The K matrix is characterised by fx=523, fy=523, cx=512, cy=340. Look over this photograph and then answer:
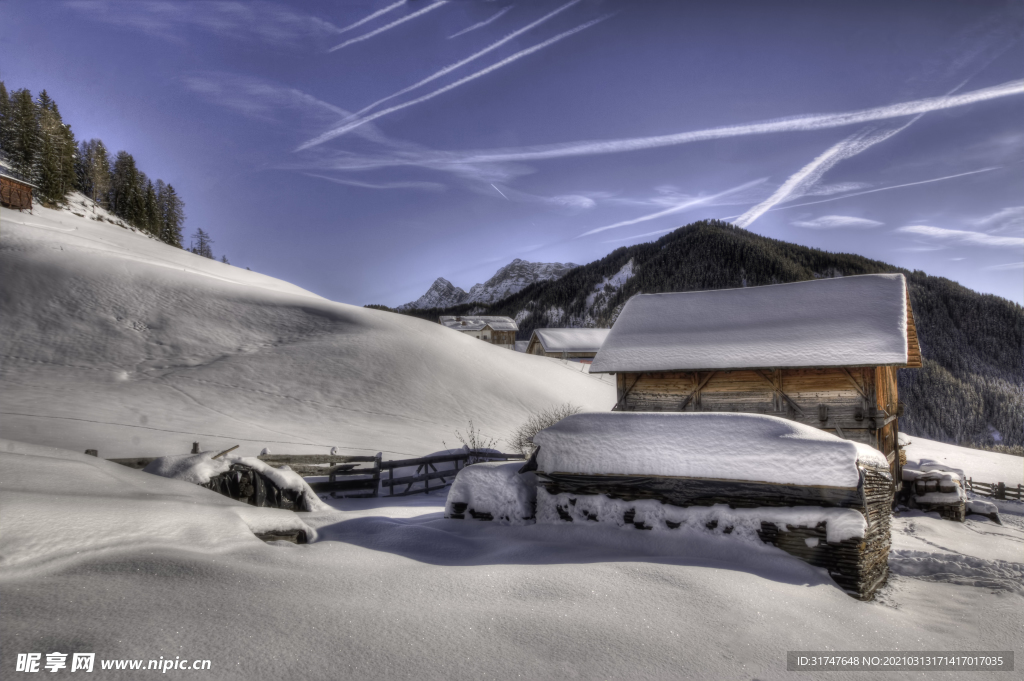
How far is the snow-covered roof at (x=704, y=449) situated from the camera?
239 inches

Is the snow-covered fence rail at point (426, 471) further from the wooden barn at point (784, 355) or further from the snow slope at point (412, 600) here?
the snow slope at point (412, 600)

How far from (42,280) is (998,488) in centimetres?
5796

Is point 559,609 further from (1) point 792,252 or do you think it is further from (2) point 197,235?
(1) point 792,252

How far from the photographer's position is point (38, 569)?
12.1 ft

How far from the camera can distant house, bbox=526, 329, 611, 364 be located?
233 ft

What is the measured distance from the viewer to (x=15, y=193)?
182 ft

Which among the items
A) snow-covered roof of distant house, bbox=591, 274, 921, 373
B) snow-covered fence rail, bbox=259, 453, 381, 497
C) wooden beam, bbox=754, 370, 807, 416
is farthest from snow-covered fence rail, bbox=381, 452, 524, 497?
wooden beam, bbox=754, 370, 807, 416

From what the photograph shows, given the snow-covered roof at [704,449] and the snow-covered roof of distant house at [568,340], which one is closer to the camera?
the snow-covered roof at [704,449]

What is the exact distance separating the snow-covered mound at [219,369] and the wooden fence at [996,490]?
22705mm

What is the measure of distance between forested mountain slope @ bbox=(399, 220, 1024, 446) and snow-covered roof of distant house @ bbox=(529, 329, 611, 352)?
1467 inches

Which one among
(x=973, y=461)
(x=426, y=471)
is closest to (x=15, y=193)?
(x=426, y=471)

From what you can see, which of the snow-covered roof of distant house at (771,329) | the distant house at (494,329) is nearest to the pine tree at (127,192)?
the distant house at (494,329)

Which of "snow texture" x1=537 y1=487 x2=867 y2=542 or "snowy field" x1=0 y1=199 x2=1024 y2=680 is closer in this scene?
"snowy field" x1=0 y1=199 x2=1024 y2=680

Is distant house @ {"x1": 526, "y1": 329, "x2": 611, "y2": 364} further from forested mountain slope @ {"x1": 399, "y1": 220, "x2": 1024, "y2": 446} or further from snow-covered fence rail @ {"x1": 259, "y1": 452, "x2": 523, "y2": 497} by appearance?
snow-covered fence rail @ {"x1": 259, "y1": 452, "x2": 523, "y2": 497}
